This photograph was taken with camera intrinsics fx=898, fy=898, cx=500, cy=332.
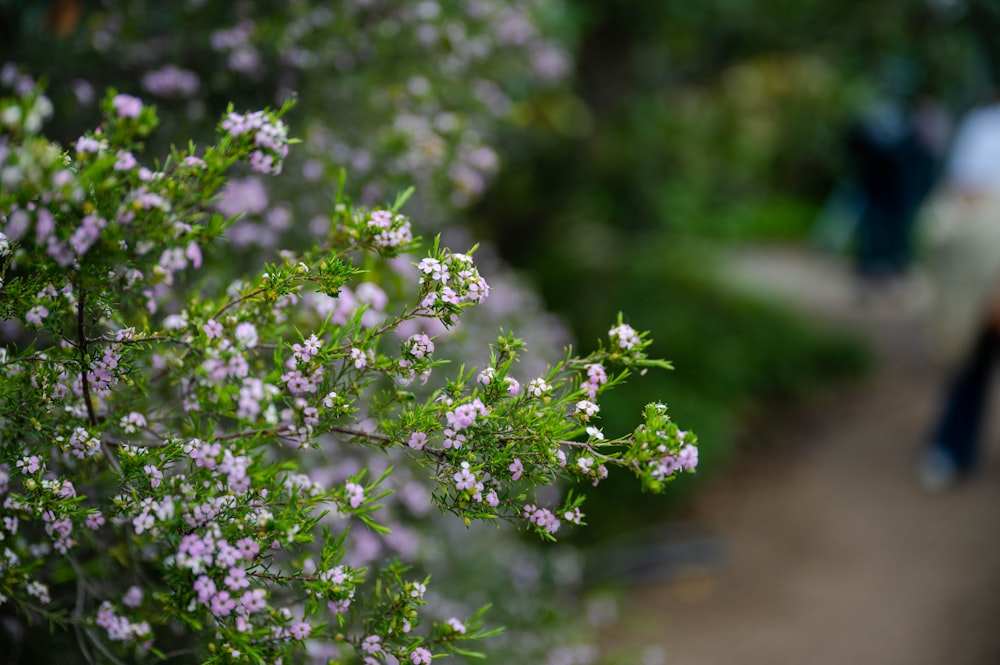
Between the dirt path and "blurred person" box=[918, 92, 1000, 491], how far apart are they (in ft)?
1.08

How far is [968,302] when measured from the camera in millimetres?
5512

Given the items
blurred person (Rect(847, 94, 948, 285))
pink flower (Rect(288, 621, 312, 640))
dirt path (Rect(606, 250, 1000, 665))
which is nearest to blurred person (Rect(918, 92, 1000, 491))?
dirt path (Rect(606, 250, 1000, 665))

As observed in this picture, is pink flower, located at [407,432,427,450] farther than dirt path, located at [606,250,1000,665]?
No

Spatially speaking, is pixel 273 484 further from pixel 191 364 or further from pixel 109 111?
pixel 109 111

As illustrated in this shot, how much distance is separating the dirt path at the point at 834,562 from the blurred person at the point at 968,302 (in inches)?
12.9

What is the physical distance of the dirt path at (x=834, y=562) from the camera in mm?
4809

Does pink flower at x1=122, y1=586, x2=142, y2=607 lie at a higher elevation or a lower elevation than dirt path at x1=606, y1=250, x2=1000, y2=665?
lower

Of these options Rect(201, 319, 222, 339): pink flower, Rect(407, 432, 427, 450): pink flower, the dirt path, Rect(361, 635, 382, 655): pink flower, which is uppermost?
the dirt path

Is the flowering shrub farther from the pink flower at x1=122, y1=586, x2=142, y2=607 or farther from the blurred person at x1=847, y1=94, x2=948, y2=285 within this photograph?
the blurred person at x1=847, y1=94, x2=948, y2=285

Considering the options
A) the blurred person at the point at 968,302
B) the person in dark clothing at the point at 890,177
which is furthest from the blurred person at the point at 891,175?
the blurred person at the point at 968,302

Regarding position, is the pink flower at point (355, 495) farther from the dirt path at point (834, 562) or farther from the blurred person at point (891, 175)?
the blurred person at point (891, 175)

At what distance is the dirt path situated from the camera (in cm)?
481

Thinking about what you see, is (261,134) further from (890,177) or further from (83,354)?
(890,177)

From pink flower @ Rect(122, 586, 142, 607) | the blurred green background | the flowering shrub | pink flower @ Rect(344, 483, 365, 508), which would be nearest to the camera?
the flowering shrub
